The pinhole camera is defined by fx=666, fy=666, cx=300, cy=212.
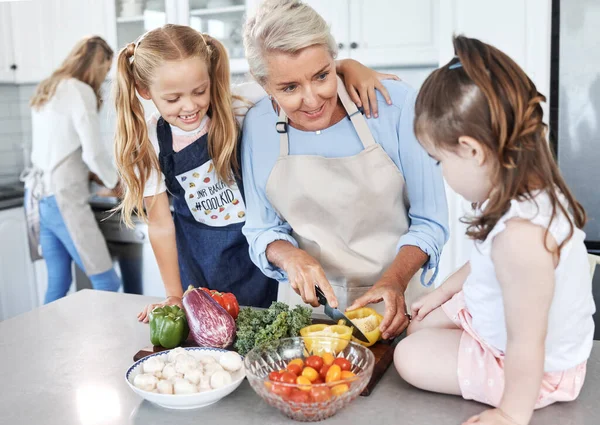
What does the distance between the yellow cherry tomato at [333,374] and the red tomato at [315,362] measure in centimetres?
4

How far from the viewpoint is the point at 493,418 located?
103cm

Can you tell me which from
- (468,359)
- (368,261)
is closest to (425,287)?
(368,261)

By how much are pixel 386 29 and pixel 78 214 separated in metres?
1.93

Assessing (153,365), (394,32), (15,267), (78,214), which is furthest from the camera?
(15,267)

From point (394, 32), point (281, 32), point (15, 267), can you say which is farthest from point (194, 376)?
point (15, 267)

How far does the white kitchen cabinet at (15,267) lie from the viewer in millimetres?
3945

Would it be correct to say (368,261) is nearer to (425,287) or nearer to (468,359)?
(425,287)

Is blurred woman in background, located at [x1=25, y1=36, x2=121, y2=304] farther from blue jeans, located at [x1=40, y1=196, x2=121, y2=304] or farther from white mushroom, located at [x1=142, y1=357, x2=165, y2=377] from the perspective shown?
white mushroom, located at [x1=142, y1=357, x2=165, y2=377]

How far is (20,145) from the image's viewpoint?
4461 millimetres

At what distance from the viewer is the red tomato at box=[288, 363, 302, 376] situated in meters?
1.15

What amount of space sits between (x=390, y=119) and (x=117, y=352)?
0.88 meters

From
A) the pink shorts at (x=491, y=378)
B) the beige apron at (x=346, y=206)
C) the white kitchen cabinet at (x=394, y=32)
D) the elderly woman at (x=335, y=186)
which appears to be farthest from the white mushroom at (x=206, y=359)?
the white kitchen cabinet at (x=394, y=32)

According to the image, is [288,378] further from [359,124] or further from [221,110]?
[221,110]

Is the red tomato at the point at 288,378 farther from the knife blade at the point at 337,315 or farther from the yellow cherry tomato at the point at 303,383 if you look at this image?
the knife blade at the point at 337,315
